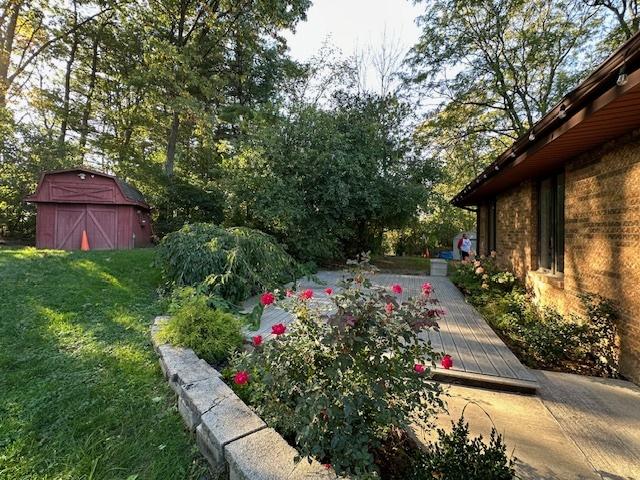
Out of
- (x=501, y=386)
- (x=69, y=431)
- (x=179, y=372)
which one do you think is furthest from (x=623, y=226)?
(x=69, y=431)

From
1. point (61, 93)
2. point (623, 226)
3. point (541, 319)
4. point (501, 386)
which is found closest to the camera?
point (501, 386)

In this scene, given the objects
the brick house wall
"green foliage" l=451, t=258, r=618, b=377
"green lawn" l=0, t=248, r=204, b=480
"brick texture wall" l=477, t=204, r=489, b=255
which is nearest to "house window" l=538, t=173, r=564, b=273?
the brick house wall

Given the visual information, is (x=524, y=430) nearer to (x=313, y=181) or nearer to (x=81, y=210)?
(x=313, y=181)

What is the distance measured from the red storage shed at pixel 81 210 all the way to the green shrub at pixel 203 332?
11456mm

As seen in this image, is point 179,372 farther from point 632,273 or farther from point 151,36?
point 151,36

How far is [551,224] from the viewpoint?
506cm

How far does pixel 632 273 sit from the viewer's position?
9.81 ft

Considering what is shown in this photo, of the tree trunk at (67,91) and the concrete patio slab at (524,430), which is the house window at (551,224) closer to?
the concrete patio slab at (524,430)

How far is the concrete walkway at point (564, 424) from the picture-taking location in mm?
1845

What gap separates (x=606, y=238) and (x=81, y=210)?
15663 millimetres

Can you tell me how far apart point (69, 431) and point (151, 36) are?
17.2m

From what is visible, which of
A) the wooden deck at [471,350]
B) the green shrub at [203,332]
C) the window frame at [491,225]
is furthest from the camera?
the window frame at [491,225]

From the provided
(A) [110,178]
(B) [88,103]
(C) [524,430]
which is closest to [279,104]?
(A) [110,178]

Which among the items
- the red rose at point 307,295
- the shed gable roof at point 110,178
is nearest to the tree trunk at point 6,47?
the shed gable roof at point 110,178
